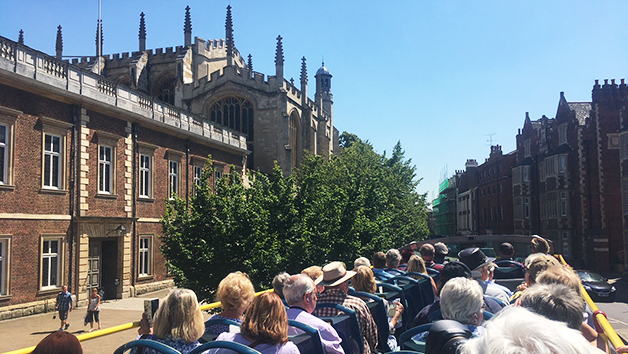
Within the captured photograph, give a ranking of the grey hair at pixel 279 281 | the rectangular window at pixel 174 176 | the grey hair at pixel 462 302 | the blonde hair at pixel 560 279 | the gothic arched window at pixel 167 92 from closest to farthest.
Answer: the grey hair at pixel 462 302 < the blonde hair at pixel 560 279 < the grey hair at pixel 279 281 < the rectangular window at pixel 174 176 < the gothic arched window at pixel 167 92

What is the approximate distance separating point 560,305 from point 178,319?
8.97 ft

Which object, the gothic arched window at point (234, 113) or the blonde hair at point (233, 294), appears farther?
the gothic arched window at point (234, 113)

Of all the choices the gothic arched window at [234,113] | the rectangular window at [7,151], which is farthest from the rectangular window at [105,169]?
the gothic arched window at [234,113]

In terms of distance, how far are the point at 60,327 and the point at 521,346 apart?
1931 centimetres

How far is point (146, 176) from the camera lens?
27688 millimetres

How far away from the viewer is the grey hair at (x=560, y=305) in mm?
3664

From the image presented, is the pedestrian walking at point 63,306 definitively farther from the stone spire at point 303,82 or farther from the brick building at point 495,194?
the brick building at point 495,194

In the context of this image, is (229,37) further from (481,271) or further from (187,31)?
(481,271)

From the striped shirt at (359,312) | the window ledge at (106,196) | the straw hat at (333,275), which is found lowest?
the striped shirt at (359,312)

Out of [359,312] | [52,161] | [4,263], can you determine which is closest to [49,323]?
[4,263]

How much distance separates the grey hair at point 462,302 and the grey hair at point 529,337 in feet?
7.15

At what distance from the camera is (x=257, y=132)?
153 ft

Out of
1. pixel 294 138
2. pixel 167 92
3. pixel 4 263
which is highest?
pixel 167 92

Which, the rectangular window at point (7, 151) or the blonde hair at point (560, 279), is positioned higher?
the rectangular window at point (7, 151)
